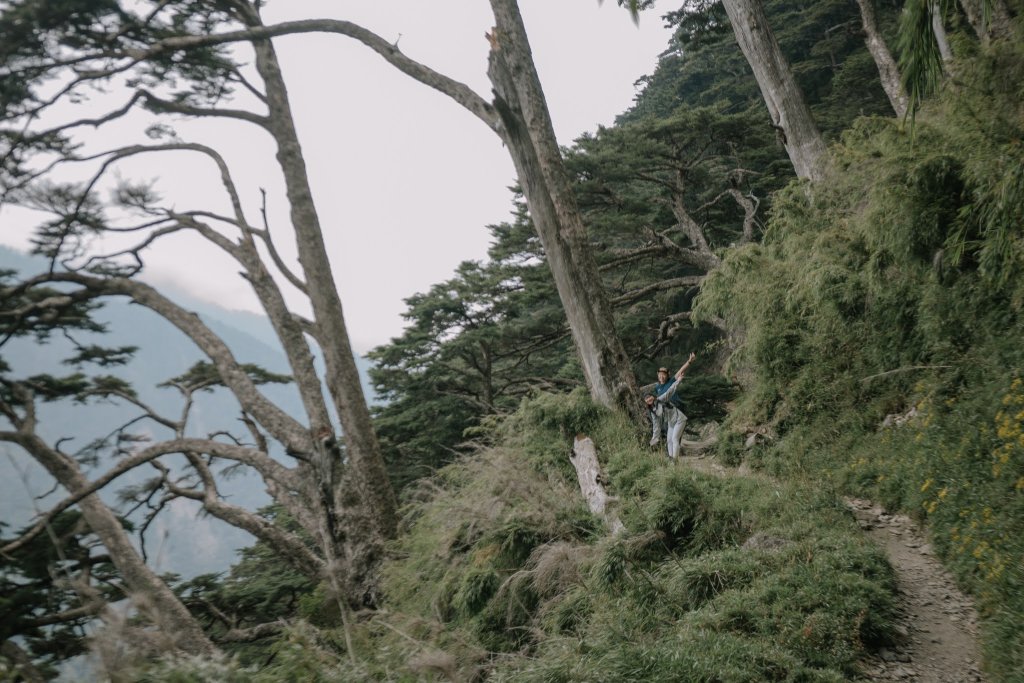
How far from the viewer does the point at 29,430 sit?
946cm

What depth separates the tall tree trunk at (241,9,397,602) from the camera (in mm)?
8555

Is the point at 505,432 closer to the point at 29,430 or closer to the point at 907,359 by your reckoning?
the point at 907,359

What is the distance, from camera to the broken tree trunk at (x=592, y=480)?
5914 millimetres

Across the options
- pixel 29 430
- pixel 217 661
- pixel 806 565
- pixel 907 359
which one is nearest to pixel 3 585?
pixel 29 430

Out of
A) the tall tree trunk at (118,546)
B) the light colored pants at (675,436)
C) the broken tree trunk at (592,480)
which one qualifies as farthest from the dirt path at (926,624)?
the tall tree trunk at (118,546)

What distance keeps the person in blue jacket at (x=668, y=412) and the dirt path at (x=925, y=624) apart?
3534mm

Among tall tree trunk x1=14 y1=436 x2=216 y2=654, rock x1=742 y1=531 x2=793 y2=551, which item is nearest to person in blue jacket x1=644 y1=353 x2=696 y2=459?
rock x1=742 y1=531 x2=793 y2=551

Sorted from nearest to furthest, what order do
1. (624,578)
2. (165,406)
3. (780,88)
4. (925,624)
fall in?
(925,624) < (624,578) < (780,88) < (165,406)

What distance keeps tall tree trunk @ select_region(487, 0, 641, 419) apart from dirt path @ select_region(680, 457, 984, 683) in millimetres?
3630

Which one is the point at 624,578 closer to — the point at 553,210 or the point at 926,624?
the point at 926,624

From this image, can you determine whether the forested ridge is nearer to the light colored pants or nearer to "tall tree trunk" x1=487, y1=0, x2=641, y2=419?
Answer: "tall tree trunk" x1=487, y1=0, x2=641, y2=419

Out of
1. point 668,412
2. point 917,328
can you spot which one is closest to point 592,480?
point 668,412

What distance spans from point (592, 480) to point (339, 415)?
4282 mm

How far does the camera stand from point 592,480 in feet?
22.7
